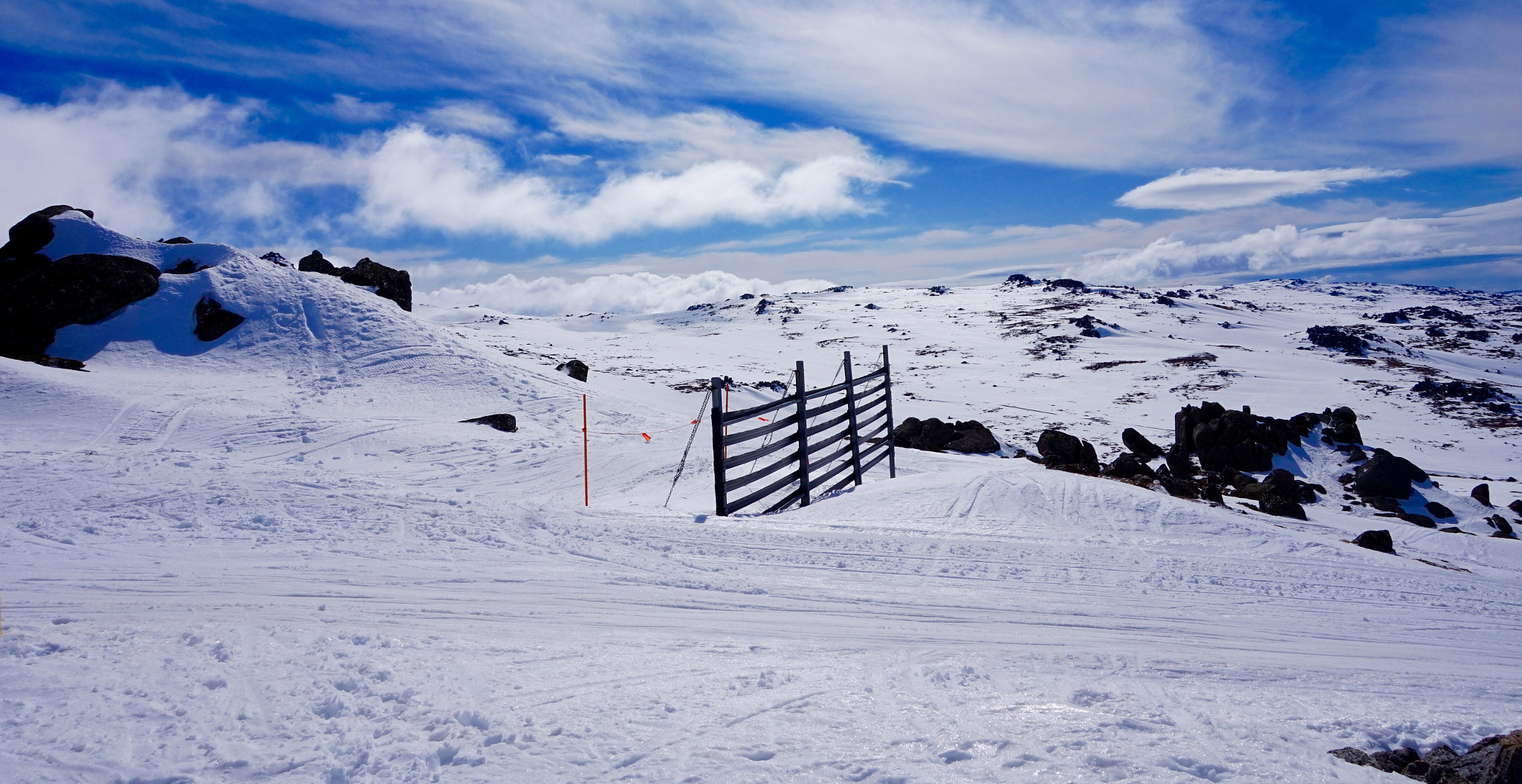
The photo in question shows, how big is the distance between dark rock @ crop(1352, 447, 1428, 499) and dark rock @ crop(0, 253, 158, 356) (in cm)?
3124

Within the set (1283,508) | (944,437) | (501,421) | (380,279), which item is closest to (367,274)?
(380,279)

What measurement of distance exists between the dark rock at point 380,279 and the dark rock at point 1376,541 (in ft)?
86.2

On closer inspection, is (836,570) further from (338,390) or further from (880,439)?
(338,390)

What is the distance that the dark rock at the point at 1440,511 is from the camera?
14062 mm

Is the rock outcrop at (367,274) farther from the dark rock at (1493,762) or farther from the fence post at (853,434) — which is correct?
the dark rock at (1493,762)

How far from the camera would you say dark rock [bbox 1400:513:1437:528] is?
1247 cm

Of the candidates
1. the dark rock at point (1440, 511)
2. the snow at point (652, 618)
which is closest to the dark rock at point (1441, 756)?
the snow at point (652, 618)

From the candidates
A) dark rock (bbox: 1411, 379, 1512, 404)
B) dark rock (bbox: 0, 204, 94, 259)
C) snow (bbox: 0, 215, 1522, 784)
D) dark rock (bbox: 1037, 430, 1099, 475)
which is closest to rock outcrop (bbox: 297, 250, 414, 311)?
dark rock (bbox: 0, 204, 94, 259)

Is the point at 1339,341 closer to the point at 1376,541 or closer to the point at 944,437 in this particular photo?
the point at 944,437

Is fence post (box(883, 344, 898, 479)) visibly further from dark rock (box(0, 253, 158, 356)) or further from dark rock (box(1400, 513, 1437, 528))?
dark rock (box(0, 253, 158, 356))

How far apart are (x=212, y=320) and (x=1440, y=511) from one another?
29335 millimetres

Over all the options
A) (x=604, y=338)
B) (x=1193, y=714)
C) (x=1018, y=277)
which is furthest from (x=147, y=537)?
(x=1018, y=277)

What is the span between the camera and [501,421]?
15.5 meters

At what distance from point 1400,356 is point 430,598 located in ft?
186
